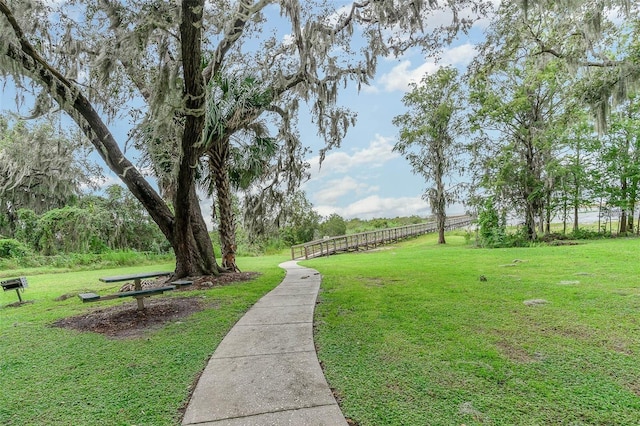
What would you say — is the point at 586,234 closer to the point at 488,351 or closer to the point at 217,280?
the point at 488,351

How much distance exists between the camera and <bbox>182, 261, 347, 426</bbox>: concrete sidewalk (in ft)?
6.91

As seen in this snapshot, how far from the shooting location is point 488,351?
300cm

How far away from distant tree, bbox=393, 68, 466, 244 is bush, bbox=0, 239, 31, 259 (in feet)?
60.8

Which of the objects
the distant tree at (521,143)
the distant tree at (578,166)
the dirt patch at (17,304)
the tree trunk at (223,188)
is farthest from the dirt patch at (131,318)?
the distant tree at (578,166)

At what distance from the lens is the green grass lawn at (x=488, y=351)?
84.1 inches

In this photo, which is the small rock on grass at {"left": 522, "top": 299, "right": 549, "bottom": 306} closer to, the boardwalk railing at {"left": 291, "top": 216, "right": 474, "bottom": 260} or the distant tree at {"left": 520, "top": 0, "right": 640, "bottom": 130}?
the distant tree at {"left": 520, "top": 0, "right": 640, "bottom": 130}

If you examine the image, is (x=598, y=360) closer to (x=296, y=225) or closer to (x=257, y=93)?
(x=257, y=93)

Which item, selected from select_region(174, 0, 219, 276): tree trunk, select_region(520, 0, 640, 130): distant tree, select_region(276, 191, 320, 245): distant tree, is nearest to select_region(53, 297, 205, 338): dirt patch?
select_region(174, 0, 219, 276): tree trunk

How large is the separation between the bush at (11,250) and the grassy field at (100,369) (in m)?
12.4

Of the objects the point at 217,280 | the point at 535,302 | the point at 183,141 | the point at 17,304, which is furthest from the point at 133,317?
the point at 535,302

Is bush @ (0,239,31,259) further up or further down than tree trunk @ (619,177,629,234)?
further down

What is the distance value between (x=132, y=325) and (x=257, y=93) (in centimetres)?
528

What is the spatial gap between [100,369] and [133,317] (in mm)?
1907

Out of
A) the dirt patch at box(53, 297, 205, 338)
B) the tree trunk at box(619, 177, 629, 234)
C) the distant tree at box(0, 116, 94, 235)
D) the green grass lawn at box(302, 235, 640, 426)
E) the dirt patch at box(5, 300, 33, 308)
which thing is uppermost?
the distant tree at box(0, 116, 94, 235)
